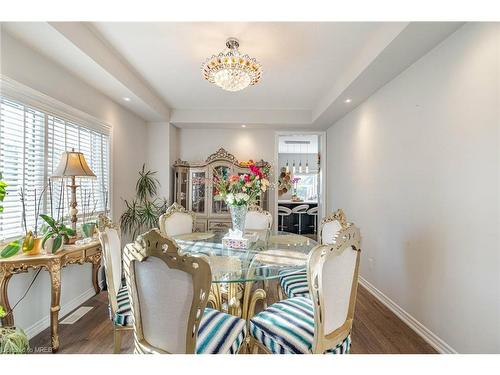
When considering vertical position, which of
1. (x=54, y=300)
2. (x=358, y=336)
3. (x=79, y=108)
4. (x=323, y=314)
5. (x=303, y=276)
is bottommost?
(x=358, y=336)

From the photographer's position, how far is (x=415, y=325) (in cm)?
217

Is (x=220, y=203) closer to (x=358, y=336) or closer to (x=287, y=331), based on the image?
(x=358, y=336)

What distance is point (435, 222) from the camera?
199 cm

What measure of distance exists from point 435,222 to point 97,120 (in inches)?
138

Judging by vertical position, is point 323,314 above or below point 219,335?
above

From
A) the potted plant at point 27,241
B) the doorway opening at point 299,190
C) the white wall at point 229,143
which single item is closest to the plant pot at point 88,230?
the potted plant at point 27,241

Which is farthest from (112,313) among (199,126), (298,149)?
(298,149)

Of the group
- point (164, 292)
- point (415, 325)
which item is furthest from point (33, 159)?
point (415, 325)

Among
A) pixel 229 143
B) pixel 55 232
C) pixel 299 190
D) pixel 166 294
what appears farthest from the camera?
pixel 299 190

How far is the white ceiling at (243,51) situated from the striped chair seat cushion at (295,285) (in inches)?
76.4

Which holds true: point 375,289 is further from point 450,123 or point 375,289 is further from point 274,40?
point 274,40

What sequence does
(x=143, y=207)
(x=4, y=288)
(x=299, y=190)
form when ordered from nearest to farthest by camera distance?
(x=4, y=288) → (x=143, y=207) → (x=299, y=190)

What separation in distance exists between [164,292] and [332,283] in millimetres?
770
